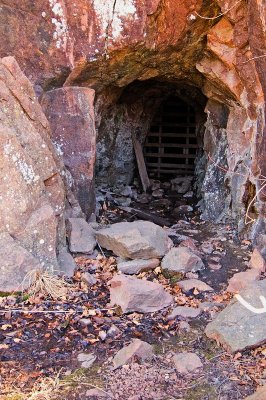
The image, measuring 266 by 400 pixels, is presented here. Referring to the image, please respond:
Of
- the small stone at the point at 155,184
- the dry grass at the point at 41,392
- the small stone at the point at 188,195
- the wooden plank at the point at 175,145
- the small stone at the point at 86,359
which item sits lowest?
the dry grass at the point at 41,392

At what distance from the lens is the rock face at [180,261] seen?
161 inches

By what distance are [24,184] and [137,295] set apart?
1233 mm

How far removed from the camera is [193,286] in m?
3.79

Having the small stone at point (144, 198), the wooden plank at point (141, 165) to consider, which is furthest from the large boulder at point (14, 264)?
the wooden plank at point (141, 165)

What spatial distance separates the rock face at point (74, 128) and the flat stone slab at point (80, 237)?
0.59m

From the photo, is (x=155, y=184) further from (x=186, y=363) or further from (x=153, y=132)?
(x=186, y=363)

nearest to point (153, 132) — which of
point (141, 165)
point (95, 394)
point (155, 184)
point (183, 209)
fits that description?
point (141, 165)

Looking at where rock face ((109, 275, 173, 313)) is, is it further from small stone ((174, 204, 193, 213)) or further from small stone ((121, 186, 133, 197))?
small stone ((121, 186, 133, 197))

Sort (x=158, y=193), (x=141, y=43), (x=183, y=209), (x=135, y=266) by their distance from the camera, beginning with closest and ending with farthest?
(x=135, y=266) → (x=141, y=43) → (x=183, y=209) → (x=158, y=193)

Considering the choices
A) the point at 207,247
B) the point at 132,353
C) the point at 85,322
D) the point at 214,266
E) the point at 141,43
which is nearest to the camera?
the point at 132,353

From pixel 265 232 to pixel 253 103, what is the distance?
50.1 inches

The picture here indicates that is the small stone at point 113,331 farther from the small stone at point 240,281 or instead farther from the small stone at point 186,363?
the small stone at point 240,281

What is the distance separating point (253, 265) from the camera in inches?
165

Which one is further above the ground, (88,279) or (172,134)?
(172,134)
